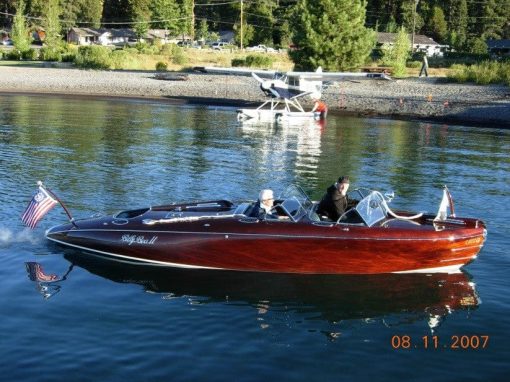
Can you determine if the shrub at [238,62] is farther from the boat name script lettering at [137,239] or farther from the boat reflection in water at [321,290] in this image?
the boat reflection in water at [321,290]

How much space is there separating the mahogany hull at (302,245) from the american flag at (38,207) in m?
1.62

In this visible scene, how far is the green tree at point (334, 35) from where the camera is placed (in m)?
59.7

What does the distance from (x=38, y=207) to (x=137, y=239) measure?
223cm

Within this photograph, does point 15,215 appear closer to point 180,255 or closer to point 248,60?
point 180,255

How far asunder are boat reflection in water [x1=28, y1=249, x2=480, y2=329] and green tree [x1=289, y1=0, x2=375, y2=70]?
48.5 metres

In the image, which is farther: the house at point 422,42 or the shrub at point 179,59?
the house at point 422,42

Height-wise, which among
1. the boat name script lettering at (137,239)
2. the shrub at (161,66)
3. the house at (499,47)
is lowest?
the boat name script lettering at (137,239)

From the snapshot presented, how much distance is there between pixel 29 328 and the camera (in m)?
10.4

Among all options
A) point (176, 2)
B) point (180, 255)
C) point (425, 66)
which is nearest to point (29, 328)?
point (180, 255)

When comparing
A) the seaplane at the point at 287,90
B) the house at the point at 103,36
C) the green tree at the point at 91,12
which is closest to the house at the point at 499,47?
the house at the point at 103,36

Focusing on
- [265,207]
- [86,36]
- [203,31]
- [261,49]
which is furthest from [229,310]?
[86,36]

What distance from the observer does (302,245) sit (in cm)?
1235

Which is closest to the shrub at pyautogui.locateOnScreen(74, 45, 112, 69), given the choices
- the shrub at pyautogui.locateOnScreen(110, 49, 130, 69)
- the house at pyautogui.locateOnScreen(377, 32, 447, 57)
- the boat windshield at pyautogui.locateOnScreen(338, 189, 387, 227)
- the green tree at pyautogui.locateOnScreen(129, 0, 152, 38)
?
the shrub at pyautogui.locateOnScreen(110, 49, 130, 69)

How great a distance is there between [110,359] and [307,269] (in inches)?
182
